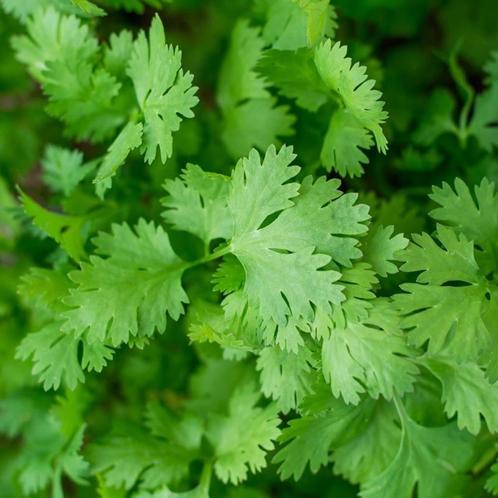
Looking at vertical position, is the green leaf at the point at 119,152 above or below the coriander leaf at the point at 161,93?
below

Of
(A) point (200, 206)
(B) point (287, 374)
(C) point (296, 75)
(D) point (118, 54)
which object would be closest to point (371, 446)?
(B) point (287, 374)

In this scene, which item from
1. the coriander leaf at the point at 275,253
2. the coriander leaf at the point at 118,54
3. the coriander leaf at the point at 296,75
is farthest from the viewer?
the coriander leaf at the point at 118,54

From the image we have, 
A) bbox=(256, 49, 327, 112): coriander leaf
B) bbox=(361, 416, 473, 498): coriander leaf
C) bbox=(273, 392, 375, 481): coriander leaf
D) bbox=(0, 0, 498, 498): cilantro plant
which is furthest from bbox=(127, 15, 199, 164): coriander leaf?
bbox=(361, 416, 473, 498): coriander leaf

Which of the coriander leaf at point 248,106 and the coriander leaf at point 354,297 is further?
the coriander leaf at point 248,106

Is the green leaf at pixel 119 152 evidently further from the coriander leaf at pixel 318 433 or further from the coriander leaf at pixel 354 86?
the coriander leaf at pixel 318 433

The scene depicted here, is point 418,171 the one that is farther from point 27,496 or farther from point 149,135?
point 27,496

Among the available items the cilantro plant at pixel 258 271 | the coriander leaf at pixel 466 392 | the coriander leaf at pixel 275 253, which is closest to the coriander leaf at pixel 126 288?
the cilantro plant at pixel 258 271

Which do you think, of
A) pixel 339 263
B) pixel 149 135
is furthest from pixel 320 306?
pixel 149 135
